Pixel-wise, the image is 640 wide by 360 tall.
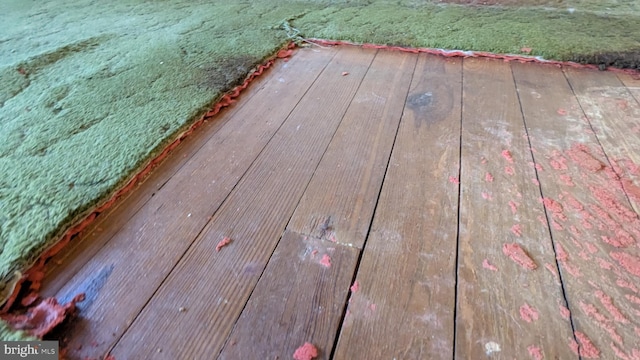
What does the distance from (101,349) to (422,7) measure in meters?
2.15

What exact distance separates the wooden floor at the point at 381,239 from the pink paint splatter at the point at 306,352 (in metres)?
0.01

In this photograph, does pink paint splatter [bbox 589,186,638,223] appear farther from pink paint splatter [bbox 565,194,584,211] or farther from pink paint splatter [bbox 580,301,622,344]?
pink paint splatter [bbox 580,301,622,344]

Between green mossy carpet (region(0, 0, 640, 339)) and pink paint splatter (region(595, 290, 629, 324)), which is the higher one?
green mossy carpet (region(0, 0, 640, 339))

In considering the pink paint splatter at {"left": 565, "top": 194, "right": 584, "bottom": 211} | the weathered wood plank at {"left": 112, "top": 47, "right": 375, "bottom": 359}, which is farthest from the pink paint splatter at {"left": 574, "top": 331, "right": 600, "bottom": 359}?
the weathered wood plank at {"left": 112, "top": 47, "right": 375, "bottom": 359}

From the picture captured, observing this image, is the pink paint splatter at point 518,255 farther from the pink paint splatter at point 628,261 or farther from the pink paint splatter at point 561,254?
the pink paint splatter at point 628,261

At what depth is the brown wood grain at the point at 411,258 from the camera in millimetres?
622

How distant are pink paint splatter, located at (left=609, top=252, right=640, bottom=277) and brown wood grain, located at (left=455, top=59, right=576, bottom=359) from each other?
0.12 m

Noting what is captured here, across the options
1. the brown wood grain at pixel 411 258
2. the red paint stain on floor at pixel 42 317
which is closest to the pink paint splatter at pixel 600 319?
the brown wood grain at pixel 411 258

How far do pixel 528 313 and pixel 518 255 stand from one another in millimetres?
129

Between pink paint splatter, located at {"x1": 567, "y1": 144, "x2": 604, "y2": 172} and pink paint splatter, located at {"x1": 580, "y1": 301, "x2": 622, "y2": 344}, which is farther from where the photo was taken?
pink paint splatter, located at {"x1": 567, "y1": 144, "x2": 604, "y2": 172}

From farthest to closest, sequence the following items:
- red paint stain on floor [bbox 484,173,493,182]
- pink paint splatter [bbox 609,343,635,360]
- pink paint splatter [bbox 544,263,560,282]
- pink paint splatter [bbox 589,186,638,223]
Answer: red paint stain on floor [bbox 484,173,493,182], pink paint splatter [bbox 589,186,638,223], pink paint splatter [bbox 544,263,560,282], pink paint splatter [bbox 609,343,635,360]

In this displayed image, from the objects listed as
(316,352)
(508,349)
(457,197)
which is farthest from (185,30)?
(508,349)

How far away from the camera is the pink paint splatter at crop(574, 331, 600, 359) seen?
588 mm

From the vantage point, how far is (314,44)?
1711 millimetres
